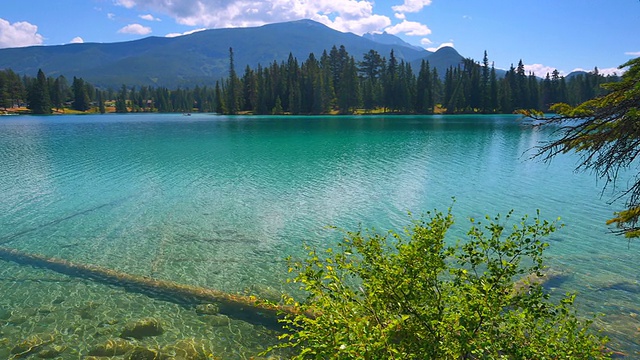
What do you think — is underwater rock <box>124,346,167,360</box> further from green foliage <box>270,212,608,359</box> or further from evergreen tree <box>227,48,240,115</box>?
evergreen tree <box>227,48,240,115</box>

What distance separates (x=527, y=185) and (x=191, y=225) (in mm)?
25307

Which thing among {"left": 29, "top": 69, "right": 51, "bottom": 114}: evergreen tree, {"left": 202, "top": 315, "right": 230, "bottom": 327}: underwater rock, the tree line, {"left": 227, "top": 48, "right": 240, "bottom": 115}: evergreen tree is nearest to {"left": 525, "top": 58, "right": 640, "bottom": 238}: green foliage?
{"left": 202, "top": 315, "right": 230, "bottom": 327}: underwater rock

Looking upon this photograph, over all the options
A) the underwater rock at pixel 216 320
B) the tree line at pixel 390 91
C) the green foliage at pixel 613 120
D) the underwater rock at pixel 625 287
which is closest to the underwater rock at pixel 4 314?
the underwater rock at pixel 216 320

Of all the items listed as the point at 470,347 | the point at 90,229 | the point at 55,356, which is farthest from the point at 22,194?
the point at 470,347

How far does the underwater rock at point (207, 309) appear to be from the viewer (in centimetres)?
1130

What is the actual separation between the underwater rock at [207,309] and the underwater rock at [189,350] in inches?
53.7

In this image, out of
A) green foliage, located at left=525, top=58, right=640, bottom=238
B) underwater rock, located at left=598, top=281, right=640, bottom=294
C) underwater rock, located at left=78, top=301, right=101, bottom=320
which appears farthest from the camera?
underwater rock, located at left=598, top=281, right=640, bottom=294

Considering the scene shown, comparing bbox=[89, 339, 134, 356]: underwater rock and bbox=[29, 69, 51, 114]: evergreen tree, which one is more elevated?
bbox=[29, 69, 51, 114]: evergreen tree

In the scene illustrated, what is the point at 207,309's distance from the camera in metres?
11.5

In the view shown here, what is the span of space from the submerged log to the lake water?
314mm

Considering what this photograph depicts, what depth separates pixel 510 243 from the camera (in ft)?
19.7

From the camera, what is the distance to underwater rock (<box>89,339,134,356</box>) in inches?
367

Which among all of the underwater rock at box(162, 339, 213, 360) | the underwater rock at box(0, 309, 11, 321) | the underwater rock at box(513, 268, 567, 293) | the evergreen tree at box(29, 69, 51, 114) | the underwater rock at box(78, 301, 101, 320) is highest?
the evergreen tree at box(29, 69, 51, 114)

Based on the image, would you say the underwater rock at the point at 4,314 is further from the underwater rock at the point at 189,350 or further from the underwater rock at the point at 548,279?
the underwater rock at the point at 548,279
